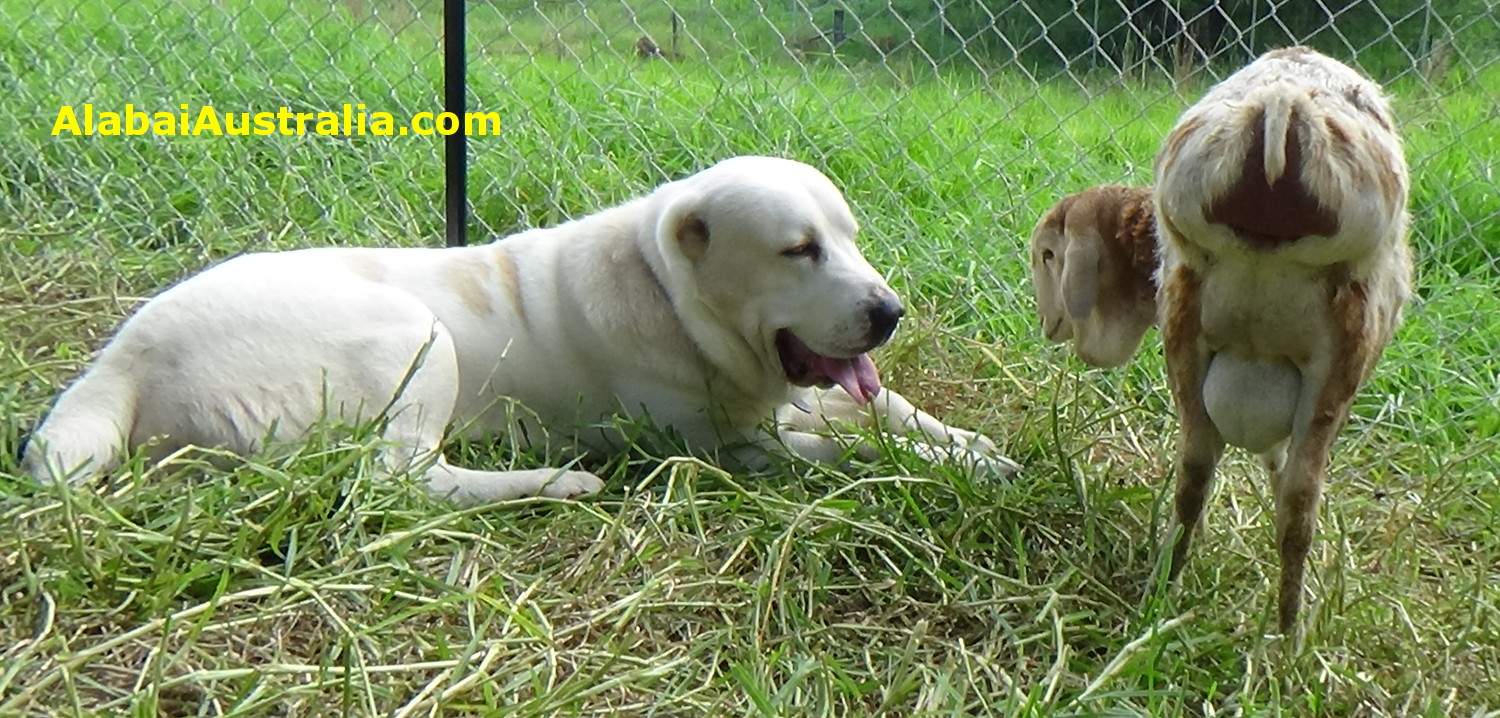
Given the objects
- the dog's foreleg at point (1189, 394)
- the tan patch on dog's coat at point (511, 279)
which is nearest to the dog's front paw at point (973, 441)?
the dog's foreleg at point (1189, 394)

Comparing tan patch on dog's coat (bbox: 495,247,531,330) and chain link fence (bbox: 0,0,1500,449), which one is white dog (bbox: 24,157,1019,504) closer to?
tan patch on dog's coat (bbox: 495,247,531,330)

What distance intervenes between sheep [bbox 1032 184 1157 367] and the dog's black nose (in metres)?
0.33

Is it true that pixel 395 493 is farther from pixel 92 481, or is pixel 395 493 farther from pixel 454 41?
pixel 454 41

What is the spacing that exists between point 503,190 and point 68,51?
5.58ft

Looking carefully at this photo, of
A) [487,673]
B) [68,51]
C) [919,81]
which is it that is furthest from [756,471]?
[68,51]

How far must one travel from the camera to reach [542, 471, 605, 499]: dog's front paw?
199 centimetres

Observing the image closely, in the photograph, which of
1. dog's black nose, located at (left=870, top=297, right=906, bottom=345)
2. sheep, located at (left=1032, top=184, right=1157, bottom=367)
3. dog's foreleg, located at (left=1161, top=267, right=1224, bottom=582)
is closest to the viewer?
dog's foreleg, located at (left=1161, top=267, right=1224, bottom=582)

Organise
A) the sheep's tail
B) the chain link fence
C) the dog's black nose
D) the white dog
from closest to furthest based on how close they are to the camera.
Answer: the sheep's tail
the white dog
the dog's black nose
the chain link fence

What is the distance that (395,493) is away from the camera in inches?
72.9

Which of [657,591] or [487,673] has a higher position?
[487,673]

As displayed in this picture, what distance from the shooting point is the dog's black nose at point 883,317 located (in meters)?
2.04

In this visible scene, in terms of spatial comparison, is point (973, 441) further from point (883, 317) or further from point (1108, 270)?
point (1108, 270)

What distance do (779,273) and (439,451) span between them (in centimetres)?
56

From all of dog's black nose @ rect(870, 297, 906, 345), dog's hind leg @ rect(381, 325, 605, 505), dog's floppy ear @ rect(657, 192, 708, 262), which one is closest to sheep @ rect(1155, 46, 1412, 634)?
dog's black nose @ rect(870, 297, 906, 345)
